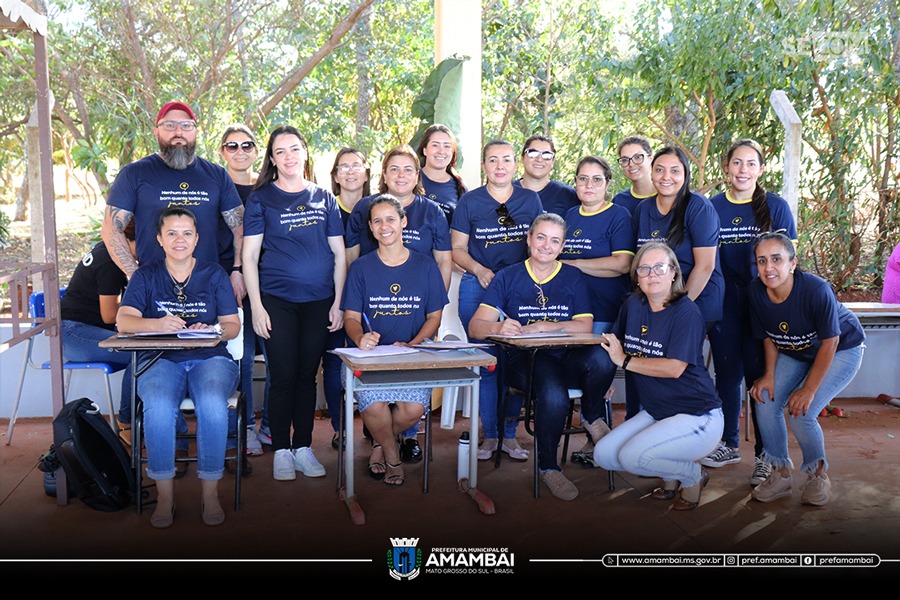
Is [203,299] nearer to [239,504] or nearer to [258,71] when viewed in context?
[239,504]

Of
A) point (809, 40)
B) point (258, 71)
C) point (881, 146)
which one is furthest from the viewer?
point (258, 71)

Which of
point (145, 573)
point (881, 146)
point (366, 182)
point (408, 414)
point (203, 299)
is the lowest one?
point (145, 573)

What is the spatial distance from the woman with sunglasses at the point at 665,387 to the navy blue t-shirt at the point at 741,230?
29.6 inches

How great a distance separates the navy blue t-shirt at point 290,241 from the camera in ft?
12.2

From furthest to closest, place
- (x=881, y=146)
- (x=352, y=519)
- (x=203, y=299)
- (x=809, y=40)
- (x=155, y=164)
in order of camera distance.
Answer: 1. (x=881, y=146)
2. (x=809, y=40)
3. (x=155, y=164)
4. (x=203, y=299)
5. (x=352, y=519)

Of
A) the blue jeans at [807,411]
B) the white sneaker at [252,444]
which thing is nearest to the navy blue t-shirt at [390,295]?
the white sneaker at [252,444]

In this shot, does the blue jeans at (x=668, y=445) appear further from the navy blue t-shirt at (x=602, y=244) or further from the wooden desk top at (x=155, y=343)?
the wooden desk top at (x=155, y=343)

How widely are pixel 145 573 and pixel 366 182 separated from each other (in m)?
2.29

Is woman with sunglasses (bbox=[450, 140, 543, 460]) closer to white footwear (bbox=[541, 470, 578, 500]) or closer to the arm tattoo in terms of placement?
white footwear (bbox=[541, 470, 578, 500])

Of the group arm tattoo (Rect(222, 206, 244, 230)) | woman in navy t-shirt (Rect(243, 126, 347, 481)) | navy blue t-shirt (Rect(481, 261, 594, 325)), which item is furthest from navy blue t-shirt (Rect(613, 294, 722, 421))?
arm tattoo (Rect(222, 206, 244, 230))

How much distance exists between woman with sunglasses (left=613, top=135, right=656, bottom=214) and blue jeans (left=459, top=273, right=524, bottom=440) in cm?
89

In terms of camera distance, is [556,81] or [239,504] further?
[556,81]

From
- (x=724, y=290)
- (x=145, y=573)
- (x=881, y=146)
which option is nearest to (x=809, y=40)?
(x=881, y=146)

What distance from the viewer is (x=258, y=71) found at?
7707 millimetres
